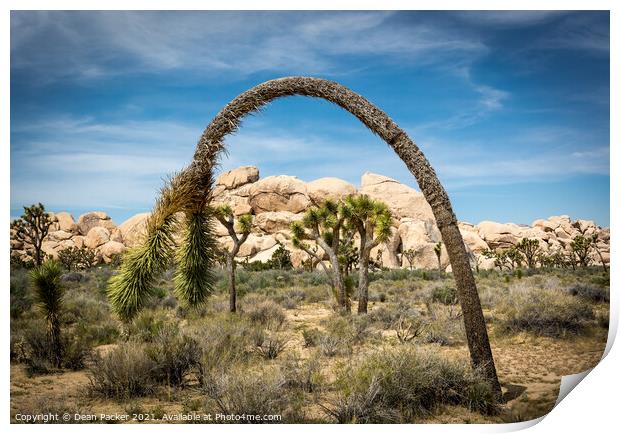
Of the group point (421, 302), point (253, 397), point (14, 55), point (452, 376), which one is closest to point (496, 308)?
point (421, 302)

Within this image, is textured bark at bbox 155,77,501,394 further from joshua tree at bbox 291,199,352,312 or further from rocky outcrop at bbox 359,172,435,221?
rocky outcrop at bbox 359,172,435,221

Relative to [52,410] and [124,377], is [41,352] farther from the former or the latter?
[52,410]

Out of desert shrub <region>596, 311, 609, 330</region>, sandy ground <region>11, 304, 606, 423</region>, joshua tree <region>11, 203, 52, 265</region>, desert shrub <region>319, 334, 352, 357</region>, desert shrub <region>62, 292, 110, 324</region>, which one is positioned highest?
joshua tree <region>11, 203, 52, 265</region>

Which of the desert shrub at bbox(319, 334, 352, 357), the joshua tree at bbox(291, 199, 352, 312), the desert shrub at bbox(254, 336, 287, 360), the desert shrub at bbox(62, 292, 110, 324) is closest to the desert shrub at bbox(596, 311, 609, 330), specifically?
the desert shrub at bbox(319, 334, 352, 357)

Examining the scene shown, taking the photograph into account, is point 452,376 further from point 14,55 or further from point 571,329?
Answer: point 14,55

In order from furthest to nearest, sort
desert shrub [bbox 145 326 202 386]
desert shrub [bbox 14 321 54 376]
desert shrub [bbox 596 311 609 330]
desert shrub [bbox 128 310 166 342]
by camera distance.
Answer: desert shrub [bbox 596 311 609 330], desert shrub [bbox 128 310 166 342], desert shrub [bbox 14 321 54 376], desert shrub [bbox 145 326 202 386]

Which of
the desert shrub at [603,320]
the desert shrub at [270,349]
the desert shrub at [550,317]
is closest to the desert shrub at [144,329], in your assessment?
the desert shrub at [270,349]

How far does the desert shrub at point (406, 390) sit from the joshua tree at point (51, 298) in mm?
5355

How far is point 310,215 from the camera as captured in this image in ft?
61.1

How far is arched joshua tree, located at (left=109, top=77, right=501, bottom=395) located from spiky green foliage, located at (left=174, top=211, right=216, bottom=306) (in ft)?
0.04

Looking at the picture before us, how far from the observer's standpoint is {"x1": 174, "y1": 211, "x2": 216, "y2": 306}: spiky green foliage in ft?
20.1

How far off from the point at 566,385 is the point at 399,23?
22.0 feet

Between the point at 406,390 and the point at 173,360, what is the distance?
3681mm

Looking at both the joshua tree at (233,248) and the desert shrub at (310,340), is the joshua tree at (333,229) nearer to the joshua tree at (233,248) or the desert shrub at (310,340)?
the joshua tree at (233,248)
